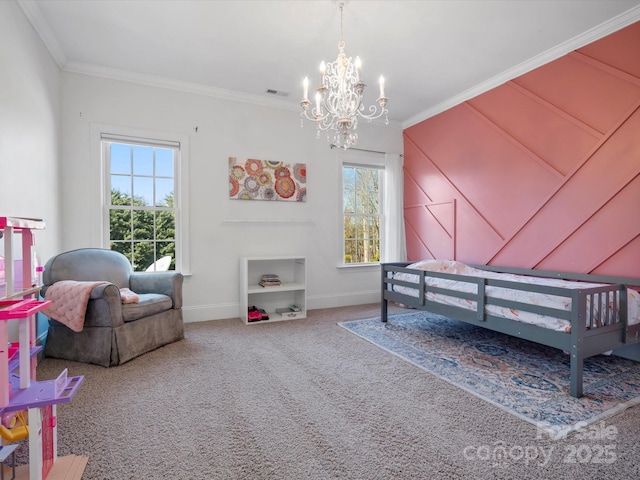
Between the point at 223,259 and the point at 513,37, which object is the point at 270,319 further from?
the point at 513,37

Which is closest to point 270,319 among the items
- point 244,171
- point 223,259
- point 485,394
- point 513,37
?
point 223,259

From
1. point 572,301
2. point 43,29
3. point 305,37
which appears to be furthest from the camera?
point 305,37

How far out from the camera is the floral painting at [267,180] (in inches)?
157

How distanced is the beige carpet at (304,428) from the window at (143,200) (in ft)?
4.56

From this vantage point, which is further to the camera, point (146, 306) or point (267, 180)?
point (267, 180)

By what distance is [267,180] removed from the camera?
4.14 meters

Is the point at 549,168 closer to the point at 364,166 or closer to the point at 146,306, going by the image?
the point at 364,166

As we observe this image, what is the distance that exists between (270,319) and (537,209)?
308 centimetres

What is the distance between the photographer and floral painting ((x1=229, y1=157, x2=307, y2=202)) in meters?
3.98

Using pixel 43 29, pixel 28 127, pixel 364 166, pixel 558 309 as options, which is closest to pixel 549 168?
pixel 558 309

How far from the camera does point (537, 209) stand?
3.24 m

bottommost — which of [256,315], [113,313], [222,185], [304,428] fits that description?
[304,428]

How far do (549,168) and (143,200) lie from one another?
425 centimetres

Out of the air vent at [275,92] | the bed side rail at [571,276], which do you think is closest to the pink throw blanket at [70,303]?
the air vent at [275,92]
